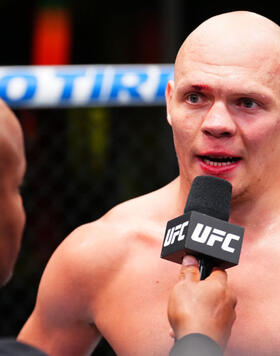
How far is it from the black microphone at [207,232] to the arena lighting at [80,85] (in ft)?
6.56

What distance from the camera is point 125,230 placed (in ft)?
10.3

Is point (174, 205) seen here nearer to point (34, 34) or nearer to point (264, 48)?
point (264, 48)

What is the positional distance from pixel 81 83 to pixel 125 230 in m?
1.44

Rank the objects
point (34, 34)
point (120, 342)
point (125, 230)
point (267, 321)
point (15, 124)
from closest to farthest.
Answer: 1. point (15, 124)
2. point (267, 321)
3. point (120, 342)
4. point (125, 230)
5. point (34, 34)

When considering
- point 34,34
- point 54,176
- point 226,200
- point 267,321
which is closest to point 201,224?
point 226,200

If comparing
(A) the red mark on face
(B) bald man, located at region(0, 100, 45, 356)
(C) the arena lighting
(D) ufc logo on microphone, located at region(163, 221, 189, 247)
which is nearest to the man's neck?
(A) the red mark on face

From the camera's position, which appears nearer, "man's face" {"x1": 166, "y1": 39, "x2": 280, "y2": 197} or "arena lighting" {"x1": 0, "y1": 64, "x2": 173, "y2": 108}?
"man's face" {"x1": 166, "y1": 39, "x2": 280, "y2": 197}

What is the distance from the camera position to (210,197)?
2.45 m

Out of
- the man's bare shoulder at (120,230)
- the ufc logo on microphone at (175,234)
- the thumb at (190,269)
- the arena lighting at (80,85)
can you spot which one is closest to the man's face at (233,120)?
→ the man's bare shoulder at (120,230)

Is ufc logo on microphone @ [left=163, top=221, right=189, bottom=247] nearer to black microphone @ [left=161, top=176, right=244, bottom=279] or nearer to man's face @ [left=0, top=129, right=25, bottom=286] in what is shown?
black microphone @ [left=161, top=176, right=244, bottom=279]

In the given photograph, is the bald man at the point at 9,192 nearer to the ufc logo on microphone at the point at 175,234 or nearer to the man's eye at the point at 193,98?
the ufc logo on microphone at the point at 175,234

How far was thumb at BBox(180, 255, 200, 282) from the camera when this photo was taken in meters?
2.28

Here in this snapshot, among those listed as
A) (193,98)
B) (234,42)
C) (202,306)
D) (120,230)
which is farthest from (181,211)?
(202,306)

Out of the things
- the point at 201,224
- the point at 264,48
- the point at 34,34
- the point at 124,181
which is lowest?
the point at 124,181
